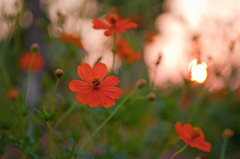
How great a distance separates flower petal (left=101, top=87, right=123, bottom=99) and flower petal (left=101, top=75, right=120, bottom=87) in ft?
0.04

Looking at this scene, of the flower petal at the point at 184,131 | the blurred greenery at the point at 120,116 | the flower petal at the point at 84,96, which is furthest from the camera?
the blurred greenery at the point at 120,116

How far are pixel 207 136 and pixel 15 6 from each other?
152 cm

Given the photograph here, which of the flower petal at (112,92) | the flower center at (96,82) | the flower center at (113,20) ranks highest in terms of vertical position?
the flower center at (113,20)

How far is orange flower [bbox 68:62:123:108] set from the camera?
0.74 meters

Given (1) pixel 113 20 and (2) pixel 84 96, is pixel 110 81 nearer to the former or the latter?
(2) pixel 84 96

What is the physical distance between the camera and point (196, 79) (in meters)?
1.07

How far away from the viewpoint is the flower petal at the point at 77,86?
2.41 feet

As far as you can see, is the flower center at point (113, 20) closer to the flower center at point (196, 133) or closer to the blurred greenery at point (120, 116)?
the blurred greenery at point (120, 116)

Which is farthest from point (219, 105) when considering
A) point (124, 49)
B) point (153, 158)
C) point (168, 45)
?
point (124, 49)

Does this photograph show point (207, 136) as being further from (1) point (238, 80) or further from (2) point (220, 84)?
(1) point (238, 80)

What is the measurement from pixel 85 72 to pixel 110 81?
0.09 m

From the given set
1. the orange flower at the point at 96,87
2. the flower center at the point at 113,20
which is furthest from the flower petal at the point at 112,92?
the flower center at the point at 113,20

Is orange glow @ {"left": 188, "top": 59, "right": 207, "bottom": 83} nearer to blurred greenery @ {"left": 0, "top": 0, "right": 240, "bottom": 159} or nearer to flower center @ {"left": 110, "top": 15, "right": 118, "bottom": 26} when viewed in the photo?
blurred greenery @ {"left": 0, "top": 0, "right": 240, "bottom": 159}

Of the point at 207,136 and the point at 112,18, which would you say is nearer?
the point at 112,18
